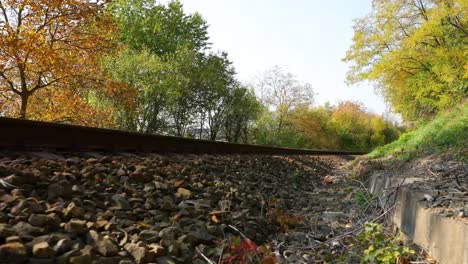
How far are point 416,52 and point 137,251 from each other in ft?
52.6

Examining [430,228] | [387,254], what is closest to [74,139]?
[387,254]

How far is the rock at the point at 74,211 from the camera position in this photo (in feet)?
→ 7.73

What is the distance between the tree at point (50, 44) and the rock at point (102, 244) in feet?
32.1

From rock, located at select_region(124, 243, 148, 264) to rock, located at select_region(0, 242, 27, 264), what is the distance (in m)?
0.55

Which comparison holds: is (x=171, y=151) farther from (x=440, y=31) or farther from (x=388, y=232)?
(x=440, y=31)

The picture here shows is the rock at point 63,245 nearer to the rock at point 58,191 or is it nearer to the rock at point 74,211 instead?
the rock at point 74,211

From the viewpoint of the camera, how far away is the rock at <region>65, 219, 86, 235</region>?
2.16 metres

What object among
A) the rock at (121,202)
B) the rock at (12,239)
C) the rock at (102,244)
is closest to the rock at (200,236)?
the rock at (121,202)

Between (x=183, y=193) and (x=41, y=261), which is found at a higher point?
(x=183, y=193)

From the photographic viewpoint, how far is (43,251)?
1.83 m

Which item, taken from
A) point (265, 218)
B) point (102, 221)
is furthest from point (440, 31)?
point (102, 221)

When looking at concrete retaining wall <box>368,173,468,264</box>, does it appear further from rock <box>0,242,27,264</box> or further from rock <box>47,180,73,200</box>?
rock <box>47,180,73,200</box>

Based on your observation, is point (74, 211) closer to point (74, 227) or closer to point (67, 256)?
point (74, 227)

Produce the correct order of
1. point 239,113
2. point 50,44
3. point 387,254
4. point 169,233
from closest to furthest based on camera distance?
point 169,233, point 387,254, point 50,44, point 239,113
